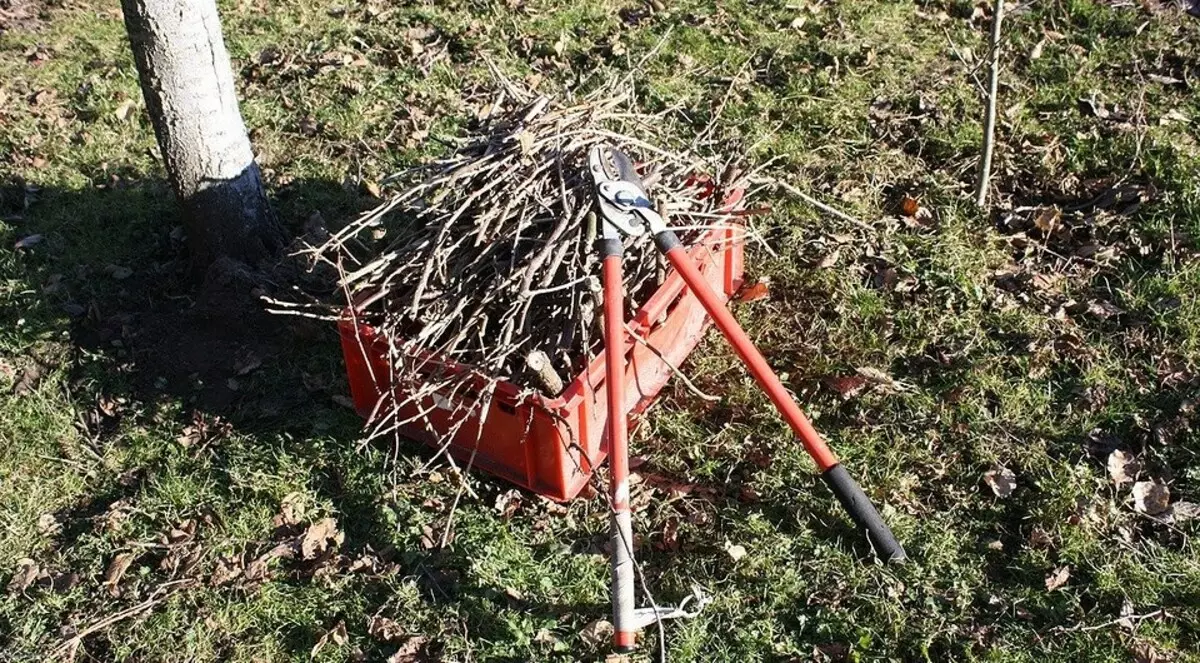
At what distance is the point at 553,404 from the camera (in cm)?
320

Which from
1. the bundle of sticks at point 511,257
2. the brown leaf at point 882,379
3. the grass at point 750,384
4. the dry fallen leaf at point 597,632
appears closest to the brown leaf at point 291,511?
the grass at point 750,384

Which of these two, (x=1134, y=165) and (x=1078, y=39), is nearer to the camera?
(x=1134, y=165)

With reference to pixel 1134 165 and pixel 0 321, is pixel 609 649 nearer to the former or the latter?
pixel 0 321

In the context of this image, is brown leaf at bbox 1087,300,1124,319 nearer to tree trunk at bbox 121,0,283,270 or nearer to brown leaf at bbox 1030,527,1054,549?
brown leaf at bbox 1030,527,1054,549

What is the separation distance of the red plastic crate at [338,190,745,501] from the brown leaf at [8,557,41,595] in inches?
46.1

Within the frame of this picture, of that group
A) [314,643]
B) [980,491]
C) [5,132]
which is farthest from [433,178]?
[5,132]

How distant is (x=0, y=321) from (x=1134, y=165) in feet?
16.2

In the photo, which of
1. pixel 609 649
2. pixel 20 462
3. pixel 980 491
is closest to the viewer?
pixel 609 649

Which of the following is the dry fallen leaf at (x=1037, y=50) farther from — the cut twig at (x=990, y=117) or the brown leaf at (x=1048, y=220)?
the brown leaf at (x=1048, y=220)

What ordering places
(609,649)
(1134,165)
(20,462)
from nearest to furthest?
(609,649) → (20,462) → (1134,165)

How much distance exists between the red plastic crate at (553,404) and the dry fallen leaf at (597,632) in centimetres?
44

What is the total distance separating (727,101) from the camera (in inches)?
213

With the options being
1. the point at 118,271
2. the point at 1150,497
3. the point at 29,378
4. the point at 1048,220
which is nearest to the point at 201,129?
the point at 118,271

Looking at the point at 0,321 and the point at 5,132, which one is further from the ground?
the point at 5,132
